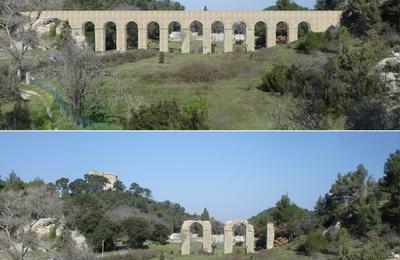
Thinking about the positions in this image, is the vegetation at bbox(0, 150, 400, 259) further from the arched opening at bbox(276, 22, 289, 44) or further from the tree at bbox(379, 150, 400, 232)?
Result: the arched opening at bbox(276, 22, 289, 44)

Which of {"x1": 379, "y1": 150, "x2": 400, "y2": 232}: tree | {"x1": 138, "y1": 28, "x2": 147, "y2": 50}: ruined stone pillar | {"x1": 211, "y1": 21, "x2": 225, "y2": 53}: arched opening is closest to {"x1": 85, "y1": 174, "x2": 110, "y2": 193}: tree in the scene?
{"x1": 138, "y1": 28, "x2": 147, "y2": 50}: ruined stone pillar

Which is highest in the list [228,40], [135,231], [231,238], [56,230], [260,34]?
[260,34]

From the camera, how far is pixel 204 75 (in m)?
29.9

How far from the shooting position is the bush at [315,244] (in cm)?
2545

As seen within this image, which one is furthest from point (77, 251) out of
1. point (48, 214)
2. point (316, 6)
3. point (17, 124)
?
point (316, 6)

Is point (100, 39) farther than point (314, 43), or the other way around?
point (100, 39)

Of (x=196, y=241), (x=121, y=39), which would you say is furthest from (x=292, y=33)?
(x=196, y=241)

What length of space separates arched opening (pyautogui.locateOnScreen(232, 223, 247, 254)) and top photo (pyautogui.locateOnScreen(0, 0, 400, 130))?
7.13 meters

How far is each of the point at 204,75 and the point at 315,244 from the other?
8.78 meters

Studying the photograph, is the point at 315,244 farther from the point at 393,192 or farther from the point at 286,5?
the point at 286,5

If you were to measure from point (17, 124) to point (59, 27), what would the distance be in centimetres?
2597

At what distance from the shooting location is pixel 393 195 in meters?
25.0

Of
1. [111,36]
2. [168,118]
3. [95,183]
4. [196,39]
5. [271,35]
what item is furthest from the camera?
[196,39]

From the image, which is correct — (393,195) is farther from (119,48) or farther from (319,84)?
(119,48)
